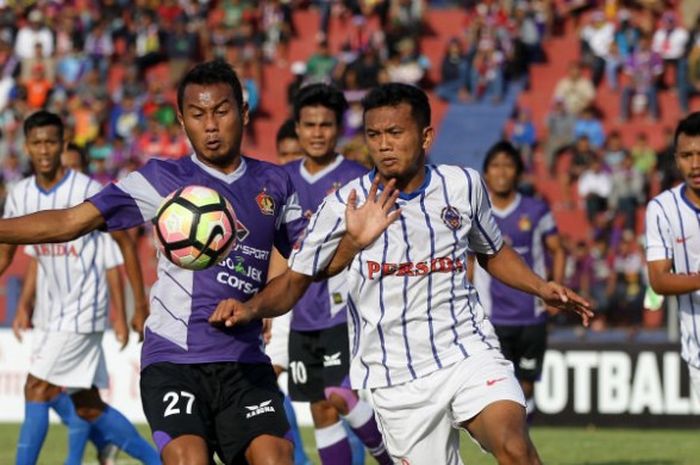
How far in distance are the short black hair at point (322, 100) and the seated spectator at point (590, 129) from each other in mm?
14490

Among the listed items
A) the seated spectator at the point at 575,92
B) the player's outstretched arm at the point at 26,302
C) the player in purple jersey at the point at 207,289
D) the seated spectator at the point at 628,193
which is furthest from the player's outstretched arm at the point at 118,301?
the seated spectator at the point at 575,92

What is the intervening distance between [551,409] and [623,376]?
2.80ft

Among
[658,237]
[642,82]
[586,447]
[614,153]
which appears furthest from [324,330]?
[642,82]

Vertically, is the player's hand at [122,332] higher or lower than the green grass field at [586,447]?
higher

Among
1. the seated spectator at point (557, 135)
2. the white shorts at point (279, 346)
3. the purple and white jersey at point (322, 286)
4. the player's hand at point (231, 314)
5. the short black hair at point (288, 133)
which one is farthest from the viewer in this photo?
the seated spectator at point (557, 135)

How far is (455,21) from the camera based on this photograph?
95.1 feet

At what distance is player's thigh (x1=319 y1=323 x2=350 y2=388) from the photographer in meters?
9.51

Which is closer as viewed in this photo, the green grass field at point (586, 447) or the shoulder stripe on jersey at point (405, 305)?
the shoulder stripe on jersey at point (405, 305)

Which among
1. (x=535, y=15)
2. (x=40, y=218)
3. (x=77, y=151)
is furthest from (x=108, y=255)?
(x=535, y=15)

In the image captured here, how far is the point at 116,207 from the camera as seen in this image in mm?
6527

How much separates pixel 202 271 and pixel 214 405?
2.04 ft

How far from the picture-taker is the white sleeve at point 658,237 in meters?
8.62

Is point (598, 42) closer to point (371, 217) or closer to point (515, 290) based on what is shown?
point (515, 290)

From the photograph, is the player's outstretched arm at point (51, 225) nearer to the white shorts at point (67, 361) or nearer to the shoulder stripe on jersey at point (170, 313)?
the shoulder stripe on jersey at point (170, 313)
